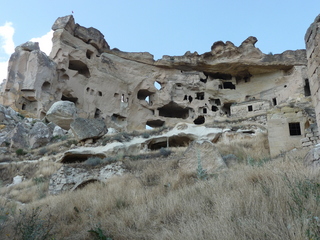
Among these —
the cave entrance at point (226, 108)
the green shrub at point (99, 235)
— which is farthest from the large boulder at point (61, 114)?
the green shrub at point (99, 235)

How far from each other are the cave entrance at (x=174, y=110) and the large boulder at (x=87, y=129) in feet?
58.2

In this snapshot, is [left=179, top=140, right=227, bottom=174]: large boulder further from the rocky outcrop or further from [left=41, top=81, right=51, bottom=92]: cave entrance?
[left=41, top=81, right=51, bottom=92]: cave entrance

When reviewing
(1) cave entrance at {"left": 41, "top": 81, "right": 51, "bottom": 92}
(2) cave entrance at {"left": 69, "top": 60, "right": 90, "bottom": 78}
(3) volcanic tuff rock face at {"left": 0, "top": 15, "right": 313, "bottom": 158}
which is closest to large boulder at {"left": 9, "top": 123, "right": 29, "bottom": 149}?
(3) volcanic tuff rock face at {"left": 0, "top": 15, "right": 313, "bottom": 158}

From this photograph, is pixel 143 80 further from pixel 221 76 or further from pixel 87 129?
pixel 87 129

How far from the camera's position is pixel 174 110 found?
3531 centimetres

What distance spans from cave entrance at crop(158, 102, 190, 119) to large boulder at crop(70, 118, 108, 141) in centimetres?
1774

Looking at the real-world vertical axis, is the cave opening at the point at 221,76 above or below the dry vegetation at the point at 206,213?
above

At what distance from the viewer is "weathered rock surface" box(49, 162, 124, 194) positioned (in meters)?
9.33

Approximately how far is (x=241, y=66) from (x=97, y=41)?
17.8m

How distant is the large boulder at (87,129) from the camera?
15.4m

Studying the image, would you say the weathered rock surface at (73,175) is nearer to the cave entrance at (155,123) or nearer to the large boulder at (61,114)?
the large boulder at (61,114)

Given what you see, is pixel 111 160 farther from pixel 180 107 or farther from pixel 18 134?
pixel 180 107

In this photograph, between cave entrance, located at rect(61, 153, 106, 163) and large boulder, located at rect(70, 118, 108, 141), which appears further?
large boulder, located at rect(70, 118, 108, 141)

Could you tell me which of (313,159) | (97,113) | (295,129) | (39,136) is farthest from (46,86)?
(313,159)
